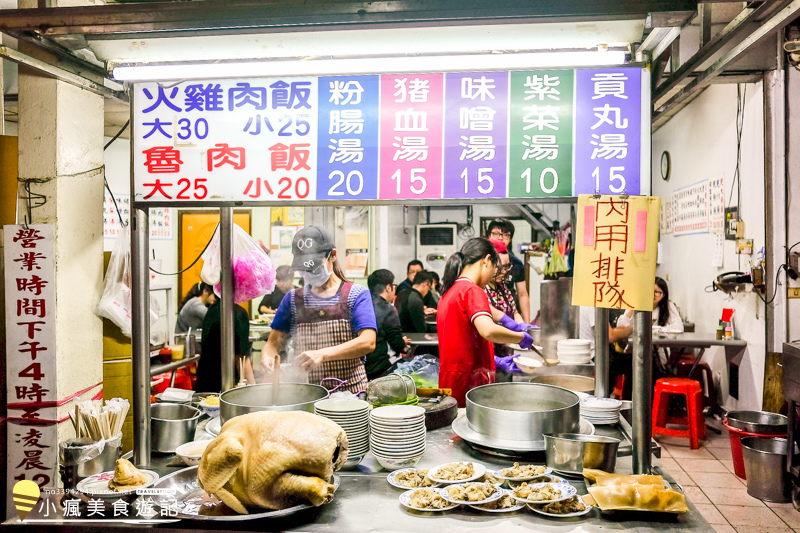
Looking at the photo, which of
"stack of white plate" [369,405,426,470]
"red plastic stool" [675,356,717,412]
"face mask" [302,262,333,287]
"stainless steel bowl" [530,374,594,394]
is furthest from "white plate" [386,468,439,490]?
"red plastic stool" [675,356,717,412]

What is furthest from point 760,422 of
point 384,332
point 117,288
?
point 117,288

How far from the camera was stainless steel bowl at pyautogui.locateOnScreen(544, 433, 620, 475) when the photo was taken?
1967 millimetres

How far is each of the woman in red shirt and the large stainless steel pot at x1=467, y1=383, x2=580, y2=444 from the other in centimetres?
91

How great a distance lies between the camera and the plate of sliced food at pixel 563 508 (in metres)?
1.73

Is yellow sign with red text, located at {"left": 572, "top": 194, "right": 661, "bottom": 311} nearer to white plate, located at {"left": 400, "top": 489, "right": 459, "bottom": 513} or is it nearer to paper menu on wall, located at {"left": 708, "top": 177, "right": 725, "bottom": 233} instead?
white plate, located at {"left": 400, "top": 489, "right": 459, "bottom": 513}

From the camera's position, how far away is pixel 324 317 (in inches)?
144

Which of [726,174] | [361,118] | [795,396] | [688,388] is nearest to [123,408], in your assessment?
[361,118]

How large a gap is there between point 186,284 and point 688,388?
6993 mm

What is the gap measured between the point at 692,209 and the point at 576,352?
4131mm

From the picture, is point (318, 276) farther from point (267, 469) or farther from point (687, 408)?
point (687, 408)

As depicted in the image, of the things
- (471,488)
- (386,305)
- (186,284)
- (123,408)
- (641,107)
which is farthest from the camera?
(186,284)

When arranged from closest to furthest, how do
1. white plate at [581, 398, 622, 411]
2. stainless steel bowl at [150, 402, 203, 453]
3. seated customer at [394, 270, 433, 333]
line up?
stainless steel bowl at [150, 402, 203, 453]
white plate at [581, 398, 622, 411]
seated customer at [394, 270, 433, 333]

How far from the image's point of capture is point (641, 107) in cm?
204

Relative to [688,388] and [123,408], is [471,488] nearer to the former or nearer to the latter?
[123,408]
